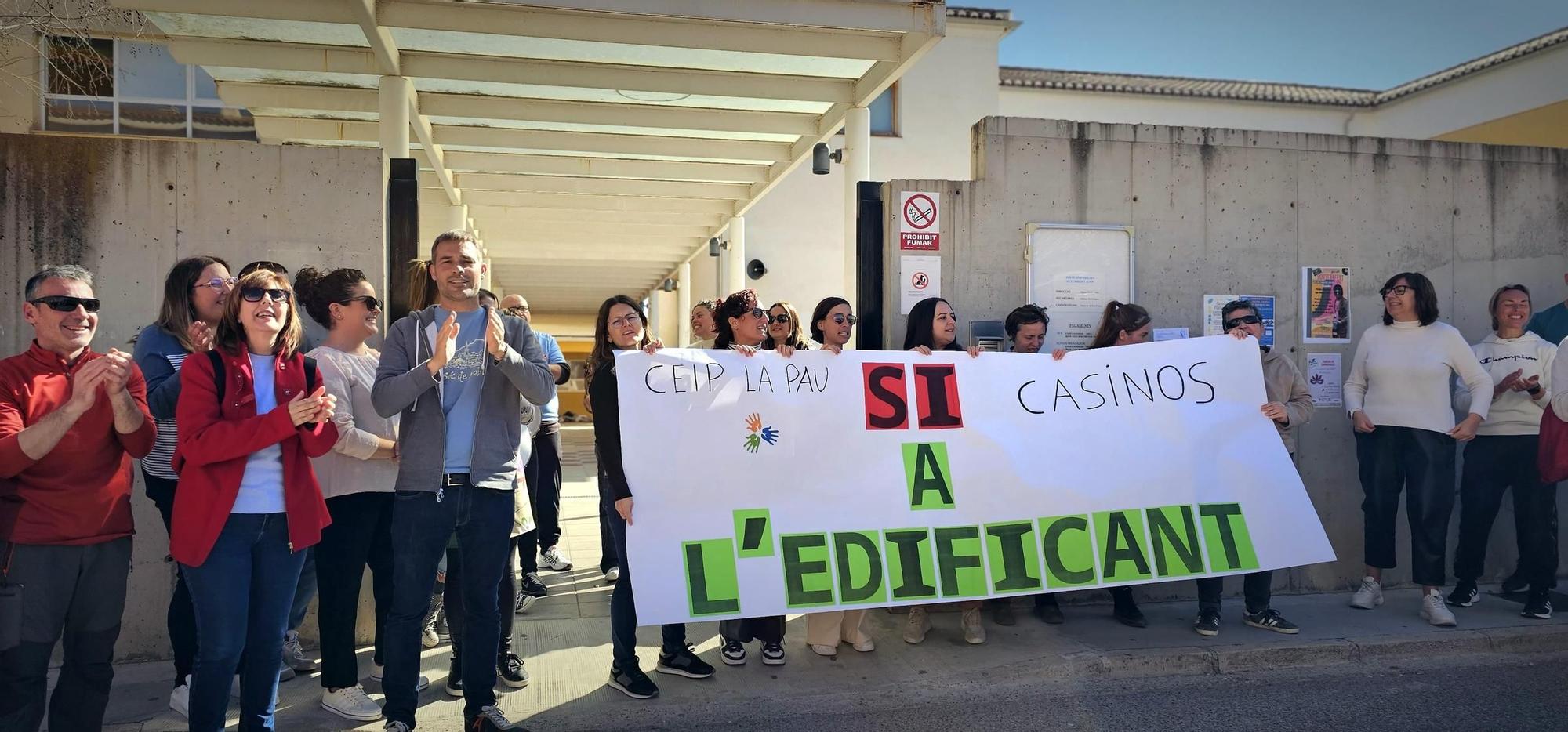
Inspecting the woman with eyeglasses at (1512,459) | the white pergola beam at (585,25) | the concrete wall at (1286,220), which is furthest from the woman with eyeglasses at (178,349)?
the woman with eyeglasses at (1512,459)

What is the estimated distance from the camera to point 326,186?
16.8 ft

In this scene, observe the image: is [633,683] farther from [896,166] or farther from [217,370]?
[896,166]

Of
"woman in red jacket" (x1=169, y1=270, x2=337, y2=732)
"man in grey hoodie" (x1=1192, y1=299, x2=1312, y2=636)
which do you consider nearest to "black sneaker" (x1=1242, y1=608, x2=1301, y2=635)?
"man in grey hoodie" (x1=1192, y1=299, x2=1312, y2=636)

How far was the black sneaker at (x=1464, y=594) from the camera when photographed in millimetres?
5805

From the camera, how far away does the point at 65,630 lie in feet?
10.7

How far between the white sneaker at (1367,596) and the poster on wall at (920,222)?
342 cm

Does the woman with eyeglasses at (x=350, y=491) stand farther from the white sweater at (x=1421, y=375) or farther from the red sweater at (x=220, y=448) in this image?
the white sweater at (x=1421, y=375)

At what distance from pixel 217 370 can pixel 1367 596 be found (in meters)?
6.36

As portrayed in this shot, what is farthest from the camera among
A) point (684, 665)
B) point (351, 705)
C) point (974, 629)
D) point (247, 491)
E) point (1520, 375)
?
point (1520, 375)

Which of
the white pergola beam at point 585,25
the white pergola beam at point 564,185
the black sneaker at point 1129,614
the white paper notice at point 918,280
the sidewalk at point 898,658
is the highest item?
the white pergola beam at point 585,25

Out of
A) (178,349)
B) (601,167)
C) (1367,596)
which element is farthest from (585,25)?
(1367,596)

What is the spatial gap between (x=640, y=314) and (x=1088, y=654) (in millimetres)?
2875

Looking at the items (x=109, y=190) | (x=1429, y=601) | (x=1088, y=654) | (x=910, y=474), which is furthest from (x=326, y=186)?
(x=1429, y=601)

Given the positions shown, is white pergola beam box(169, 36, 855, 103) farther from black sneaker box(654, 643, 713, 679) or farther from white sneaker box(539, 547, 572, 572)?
black sneaker box(654, 643, 713, 679)
